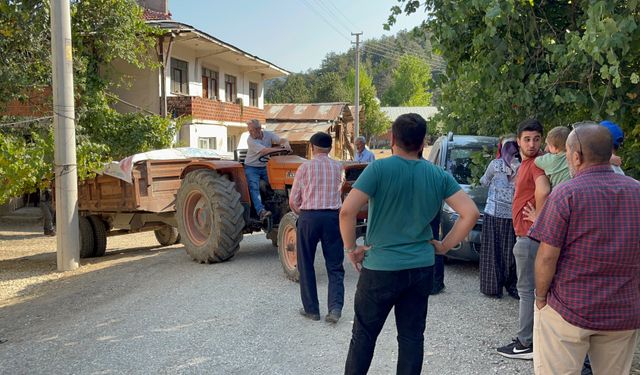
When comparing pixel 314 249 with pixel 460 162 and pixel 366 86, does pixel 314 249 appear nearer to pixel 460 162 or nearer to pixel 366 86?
pixel 460 162

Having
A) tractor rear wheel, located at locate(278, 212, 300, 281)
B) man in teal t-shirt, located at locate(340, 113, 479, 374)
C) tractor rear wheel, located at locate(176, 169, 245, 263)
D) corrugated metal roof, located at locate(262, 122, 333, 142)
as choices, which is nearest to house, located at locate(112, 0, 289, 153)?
corrugated metal roof, located at locate(262, 122, 333, 142)

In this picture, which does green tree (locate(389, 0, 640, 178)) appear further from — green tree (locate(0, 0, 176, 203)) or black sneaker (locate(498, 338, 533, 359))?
green tree (locate(0, 0, 176, 203))

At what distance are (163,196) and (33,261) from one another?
12.3 feet

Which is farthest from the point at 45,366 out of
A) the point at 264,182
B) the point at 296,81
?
the point at 296,81

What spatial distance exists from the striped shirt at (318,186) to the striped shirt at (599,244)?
2.68m

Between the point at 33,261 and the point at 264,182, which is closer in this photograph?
the point at 264,182

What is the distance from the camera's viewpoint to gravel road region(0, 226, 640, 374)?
442 cm

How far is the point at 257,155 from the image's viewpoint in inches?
304

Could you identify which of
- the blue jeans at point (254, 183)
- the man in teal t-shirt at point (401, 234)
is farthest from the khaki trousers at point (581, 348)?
the blue jeans at point (254, 183)

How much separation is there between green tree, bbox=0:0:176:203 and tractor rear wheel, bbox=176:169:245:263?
8.16ft

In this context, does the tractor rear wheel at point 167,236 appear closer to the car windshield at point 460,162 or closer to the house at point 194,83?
the house at point 194,83

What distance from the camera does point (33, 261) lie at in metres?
11.1

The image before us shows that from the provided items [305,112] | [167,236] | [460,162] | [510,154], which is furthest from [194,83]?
[510,154]

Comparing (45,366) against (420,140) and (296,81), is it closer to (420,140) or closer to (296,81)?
(420,140)
